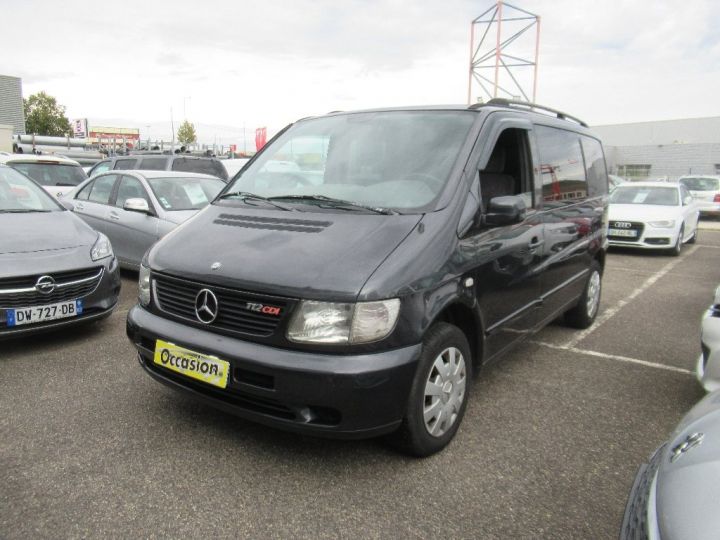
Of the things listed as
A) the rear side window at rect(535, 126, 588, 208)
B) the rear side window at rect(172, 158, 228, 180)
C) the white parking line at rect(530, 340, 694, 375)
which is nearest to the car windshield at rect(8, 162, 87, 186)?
the rear side window at rect(172, 158, 228, 180)

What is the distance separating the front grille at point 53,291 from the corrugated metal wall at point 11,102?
54.5 meters

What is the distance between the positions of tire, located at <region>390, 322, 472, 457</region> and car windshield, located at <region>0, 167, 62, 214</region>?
165 inches

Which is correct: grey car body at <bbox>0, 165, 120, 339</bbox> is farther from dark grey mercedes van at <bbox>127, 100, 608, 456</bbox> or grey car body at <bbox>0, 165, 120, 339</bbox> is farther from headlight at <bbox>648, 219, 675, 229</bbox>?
headlight at <bbox>648, 219, 675, 229</bbox>

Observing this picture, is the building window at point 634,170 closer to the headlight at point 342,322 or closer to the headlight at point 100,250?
the headlight at point 100,250

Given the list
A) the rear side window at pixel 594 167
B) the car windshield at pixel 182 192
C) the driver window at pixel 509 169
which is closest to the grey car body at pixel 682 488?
the driver window at pixel 509 169

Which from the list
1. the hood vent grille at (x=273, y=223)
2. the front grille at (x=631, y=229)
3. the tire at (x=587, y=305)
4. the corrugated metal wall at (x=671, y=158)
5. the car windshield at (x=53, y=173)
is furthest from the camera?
the corrugated metal wall at (x=671, y=158)

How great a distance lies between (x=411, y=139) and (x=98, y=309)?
9.61 ft

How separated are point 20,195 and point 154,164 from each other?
6.48m

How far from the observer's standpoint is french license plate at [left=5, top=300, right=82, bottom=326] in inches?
154

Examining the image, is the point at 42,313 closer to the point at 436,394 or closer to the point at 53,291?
the point at 53,291

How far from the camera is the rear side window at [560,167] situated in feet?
12.8

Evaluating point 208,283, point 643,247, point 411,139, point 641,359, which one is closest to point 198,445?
point 208,283

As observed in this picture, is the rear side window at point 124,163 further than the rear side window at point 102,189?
Yes

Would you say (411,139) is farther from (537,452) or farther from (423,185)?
(537,452)
